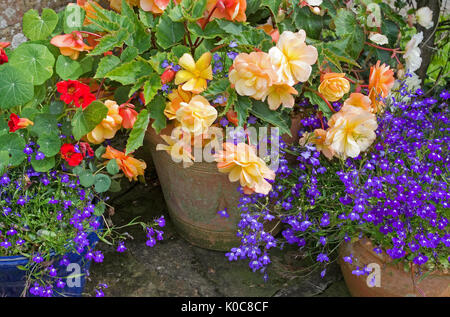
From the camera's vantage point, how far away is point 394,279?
72.2 inches

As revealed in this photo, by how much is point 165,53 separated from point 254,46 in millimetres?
301

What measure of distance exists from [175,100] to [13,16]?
843 millimetres

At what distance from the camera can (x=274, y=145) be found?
75.3 inches

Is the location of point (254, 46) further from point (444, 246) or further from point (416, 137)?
point (444, 246)

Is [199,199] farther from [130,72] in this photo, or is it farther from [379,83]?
[379,83]

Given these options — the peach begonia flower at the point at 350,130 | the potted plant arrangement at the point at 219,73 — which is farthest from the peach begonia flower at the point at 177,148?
the peach begonia flower at the point at 350,130

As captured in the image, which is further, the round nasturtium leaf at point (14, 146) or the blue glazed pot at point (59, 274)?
the round nasturtium leaf at point (14, 146)

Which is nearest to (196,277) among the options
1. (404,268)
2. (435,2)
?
→ (404,268)

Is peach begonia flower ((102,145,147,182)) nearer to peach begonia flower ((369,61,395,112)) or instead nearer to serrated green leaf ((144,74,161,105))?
serrated green leaf ((144,74,161,105))

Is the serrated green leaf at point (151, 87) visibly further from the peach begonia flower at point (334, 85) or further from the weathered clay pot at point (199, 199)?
the peach begonia flower at point (334, 85)

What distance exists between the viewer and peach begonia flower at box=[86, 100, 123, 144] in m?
1.89

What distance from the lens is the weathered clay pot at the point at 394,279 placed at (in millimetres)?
1804

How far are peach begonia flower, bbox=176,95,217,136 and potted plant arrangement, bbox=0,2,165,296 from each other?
0.22 meters

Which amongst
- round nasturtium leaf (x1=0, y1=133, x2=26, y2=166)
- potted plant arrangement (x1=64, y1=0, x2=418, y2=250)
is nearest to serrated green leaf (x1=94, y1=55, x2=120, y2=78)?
potted plant arrangement (x1=64, y1=0, x2=418, y2=250)
